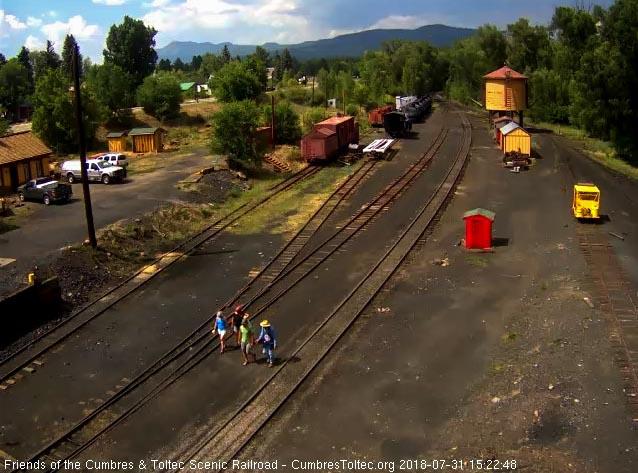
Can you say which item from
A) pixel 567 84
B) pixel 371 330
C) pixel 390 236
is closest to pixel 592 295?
pixel 371 330

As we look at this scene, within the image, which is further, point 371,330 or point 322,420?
point 371,330

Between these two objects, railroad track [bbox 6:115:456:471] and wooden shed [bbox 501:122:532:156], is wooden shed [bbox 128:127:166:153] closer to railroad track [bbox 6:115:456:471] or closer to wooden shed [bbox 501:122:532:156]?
railroad track [bbox 6:115:456:471]

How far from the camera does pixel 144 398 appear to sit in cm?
1452

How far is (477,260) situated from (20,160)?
29390 millimetres

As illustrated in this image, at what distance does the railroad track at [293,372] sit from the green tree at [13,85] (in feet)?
267

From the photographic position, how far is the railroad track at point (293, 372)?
12.4 meters

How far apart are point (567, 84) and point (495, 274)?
54508 millimetres

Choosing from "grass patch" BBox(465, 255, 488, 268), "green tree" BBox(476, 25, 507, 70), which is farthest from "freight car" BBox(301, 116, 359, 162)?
"green tree" BBox(476, 25, 507, 70)

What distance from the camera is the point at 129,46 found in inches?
3376

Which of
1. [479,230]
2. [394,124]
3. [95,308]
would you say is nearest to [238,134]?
[479,230]

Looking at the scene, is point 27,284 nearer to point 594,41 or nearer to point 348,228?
point 348,228

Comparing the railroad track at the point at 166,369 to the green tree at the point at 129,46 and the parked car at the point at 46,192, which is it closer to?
the parked car at the point at 46,192

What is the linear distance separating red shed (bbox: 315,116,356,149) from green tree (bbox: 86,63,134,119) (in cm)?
3029

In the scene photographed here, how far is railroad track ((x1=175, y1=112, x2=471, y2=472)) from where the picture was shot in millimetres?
12445
